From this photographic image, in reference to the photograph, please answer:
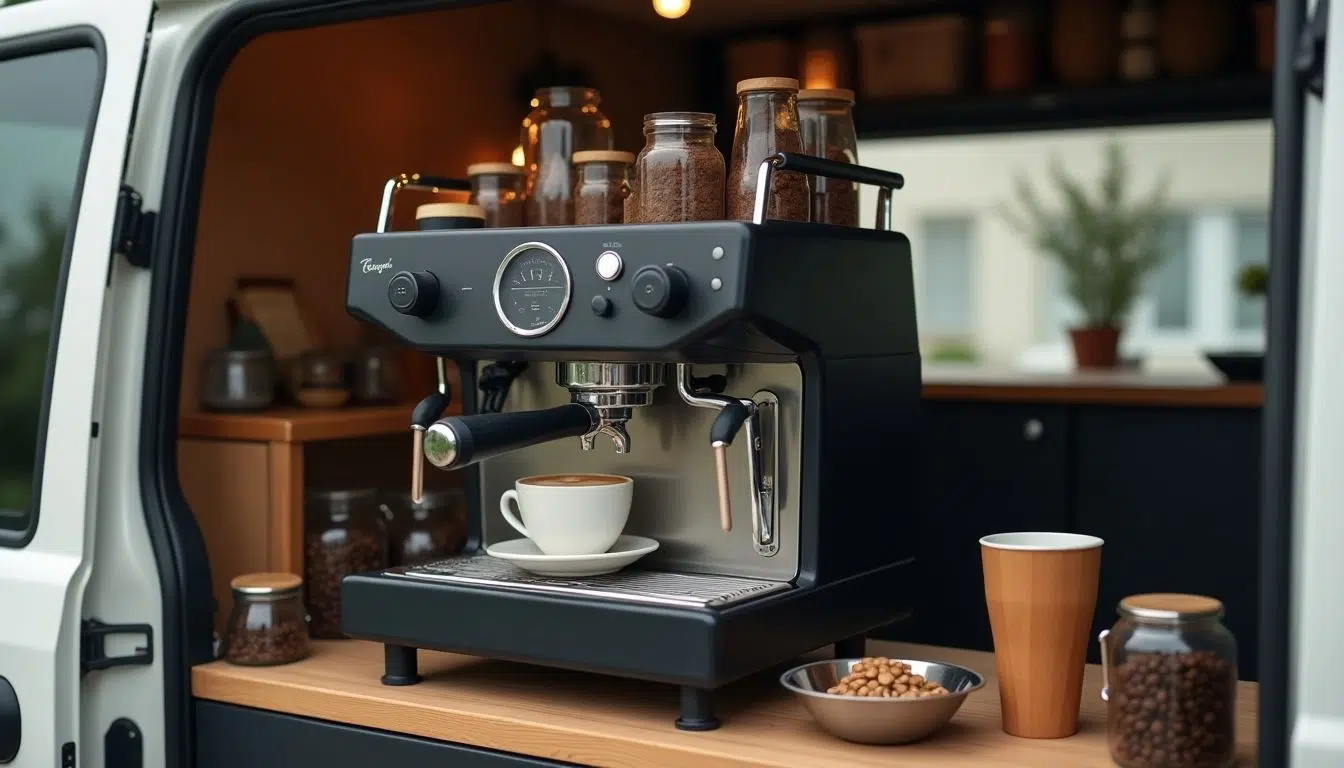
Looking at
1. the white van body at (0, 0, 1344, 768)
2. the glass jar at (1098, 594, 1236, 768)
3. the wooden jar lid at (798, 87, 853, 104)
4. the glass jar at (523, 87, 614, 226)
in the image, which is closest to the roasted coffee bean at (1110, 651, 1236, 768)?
the glass jar at (1098, 594, 1236, 768)

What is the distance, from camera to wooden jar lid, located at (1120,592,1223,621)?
117 centimetres

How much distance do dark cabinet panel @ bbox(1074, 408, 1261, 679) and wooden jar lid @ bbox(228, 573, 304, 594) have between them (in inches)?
76.9

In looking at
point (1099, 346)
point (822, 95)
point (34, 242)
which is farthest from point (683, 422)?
point (1099, 346)

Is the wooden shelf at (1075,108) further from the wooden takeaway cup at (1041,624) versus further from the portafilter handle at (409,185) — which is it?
the wooden takeaway cup at (1041,624)

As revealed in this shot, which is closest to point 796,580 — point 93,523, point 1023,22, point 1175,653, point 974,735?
point 974,735

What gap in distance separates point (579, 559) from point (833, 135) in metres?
0.51

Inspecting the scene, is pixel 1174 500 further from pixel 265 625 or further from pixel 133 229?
pixel 133 229

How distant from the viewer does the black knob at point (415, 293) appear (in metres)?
1.45

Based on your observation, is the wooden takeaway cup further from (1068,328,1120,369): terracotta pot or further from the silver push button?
(1068,328,1120,369): terracotta pot

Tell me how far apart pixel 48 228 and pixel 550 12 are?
4.03 ft

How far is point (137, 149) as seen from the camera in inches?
66.7

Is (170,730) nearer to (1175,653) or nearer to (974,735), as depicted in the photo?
(974,735)

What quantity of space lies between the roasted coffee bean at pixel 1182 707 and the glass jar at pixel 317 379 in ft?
3.99

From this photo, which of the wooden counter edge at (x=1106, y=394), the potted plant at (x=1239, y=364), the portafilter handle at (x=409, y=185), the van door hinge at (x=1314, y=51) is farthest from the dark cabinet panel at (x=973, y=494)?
the van door hinge at (x=1314, y=51)
